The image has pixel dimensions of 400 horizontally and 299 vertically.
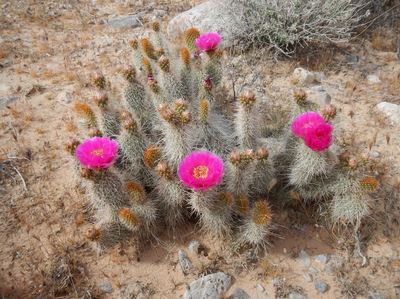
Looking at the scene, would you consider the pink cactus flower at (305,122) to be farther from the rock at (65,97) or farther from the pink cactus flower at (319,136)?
the rock at (65,97)

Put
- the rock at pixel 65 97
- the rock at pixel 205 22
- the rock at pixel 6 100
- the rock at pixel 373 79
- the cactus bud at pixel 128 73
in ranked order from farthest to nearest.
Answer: the rock at pixel 205 22
the rock at pixel 373 79
the rock at pixel 65 97
the rock at pixel 6 100
the cactus bud at pixel 128 73

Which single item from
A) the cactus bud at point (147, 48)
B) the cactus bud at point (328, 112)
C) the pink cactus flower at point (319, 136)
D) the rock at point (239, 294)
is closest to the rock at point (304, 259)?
the rock at point (239, 294)

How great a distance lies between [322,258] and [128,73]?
230 cm

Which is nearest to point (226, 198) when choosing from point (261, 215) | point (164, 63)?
point (261, 215)

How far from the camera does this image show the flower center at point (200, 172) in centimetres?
257

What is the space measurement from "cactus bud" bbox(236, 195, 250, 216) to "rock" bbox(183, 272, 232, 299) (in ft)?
1.71

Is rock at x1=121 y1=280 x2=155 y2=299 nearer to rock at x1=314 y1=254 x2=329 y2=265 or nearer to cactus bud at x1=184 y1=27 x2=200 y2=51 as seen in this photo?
rock at x1=314 y1=254 x2=329 y2=265

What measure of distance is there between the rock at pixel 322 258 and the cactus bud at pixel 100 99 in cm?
222

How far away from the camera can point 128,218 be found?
283 cm

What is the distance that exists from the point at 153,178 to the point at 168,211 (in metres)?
0.30

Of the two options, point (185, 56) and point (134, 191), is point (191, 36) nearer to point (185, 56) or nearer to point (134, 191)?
point (185, 56)

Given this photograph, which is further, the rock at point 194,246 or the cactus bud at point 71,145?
the rock at point 194,246

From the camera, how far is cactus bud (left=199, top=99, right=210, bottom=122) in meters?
3.01

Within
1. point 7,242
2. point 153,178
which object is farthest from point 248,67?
point 7,242
